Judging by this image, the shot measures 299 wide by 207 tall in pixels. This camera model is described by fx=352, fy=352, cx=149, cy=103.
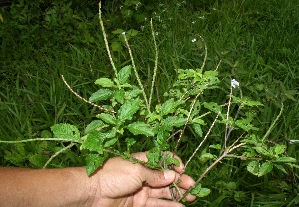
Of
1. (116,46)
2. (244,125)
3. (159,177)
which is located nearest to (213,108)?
(244,125)

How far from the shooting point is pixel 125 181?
1555 mm

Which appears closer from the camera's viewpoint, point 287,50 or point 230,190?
point 230,190

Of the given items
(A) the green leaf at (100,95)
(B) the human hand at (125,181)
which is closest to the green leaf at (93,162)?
(A) the green leaf at (100,95)

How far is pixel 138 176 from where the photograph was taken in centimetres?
154

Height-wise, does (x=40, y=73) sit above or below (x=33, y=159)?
below

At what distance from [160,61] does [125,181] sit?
56.3 inches

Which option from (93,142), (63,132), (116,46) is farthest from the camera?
(116,46)

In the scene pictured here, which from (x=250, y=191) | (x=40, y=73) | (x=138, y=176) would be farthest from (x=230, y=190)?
(x=40, y=73)

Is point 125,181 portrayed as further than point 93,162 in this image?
Yes

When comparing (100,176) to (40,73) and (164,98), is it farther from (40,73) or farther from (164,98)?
(40,73)

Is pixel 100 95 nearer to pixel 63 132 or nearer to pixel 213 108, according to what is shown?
pixel 63 132

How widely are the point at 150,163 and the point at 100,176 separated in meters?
0.37

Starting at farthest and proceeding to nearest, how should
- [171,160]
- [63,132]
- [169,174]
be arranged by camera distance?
[169,174]
[171,160]
[63,132]

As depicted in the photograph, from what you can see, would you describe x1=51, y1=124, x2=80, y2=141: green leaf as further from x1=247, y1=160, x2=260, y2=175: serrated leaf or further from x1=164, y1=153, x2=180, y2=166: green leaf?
x1=247, y1=160, x2=260, y2=175: serrated leaf
